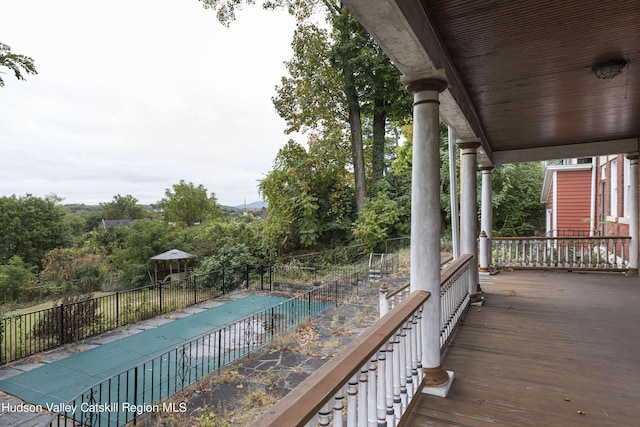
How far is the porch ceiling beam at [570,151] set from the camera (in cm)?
620

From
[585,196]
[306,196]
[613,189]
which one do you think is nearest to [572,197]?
[585,196]

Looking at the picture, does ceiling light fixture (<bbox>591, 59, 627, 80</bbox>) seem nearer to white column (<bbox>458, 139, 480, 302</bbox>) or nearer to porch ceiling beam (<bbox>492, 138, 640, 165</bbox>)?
white column (<bbox>458, 139, 480, 302</bbox>)

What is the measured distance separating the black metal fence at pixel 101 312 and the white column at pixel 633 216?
10.6 metres

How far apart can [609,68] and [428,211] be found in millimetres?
2160

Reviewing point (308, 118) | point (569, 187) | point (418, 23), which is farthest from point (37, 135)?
point (569, 187)

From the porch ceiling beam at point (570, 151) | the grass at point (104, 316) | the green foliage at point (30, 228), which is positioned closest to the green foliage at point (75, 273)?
the grass at point (104, 316)

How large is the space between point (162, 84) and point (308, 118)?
39.9ft

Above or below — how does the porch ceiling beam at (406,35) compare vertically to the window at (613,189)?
above

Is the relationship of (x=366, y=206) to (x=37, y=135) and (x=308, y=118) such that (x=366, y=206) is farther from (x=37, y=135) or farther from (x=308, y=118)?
(x=37, y=135)

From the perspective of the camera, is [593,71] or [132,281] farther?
[132,281]

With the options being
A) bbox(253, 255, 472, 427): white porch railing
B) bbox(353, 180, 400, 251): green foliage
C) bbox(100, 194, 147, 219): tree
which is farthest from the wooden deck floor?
bbox(100, 194, 147, 219): tree

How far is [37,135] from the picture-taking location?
2444 cm

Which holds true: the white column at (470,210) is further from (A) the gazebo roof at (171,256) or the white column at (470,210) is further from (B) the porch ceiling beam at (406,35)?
(A) the gazebo roof at (171,256)

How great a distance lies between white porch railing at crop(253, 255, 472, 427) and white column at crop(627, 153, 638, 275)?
685 centimetres
